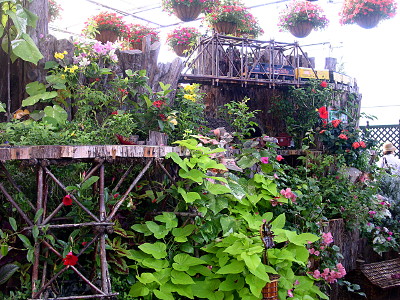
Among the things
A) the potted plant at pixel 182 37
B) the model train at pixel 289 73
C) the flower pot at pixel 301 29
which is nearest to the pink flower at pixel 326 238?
the model train at pixel 289 73

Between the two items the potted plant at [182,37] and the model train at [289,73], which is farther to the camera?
the potted plant at [182,37]

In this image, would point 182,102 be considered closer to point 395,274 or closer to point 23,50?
point 23,50

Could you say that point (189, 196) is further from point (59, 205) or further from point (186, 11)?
point (186, 11)

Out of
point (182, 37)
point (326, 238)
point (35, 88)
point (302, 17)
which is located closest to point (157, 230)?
point (326, 238)

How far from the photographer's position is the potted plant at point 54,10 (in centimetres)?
752

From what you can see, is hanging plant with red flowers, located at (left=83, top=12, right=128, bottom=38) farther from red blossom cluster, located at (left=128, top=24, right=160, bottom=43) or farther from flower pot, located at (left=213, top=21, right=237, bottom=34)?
flower pot, located at (left=213, top=21, right=237, bottom=34)

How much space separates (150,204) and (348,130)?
3942mm

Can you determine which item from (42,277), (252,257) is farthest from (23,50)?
(252,257)

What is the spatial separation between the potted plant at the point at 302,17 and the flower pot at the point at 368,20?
0.60 m

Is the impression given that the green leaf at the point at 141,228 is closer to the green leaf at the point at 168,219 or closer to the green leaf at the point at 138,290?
the green leaf at the point at 168,219

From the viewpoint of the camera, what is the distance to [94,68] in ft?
16.4

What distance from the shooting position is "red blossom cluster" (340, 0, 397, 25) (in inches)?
311

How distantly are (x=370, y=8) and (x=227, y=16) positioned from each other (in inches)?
98.4

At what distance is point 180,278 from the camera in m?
3.55
